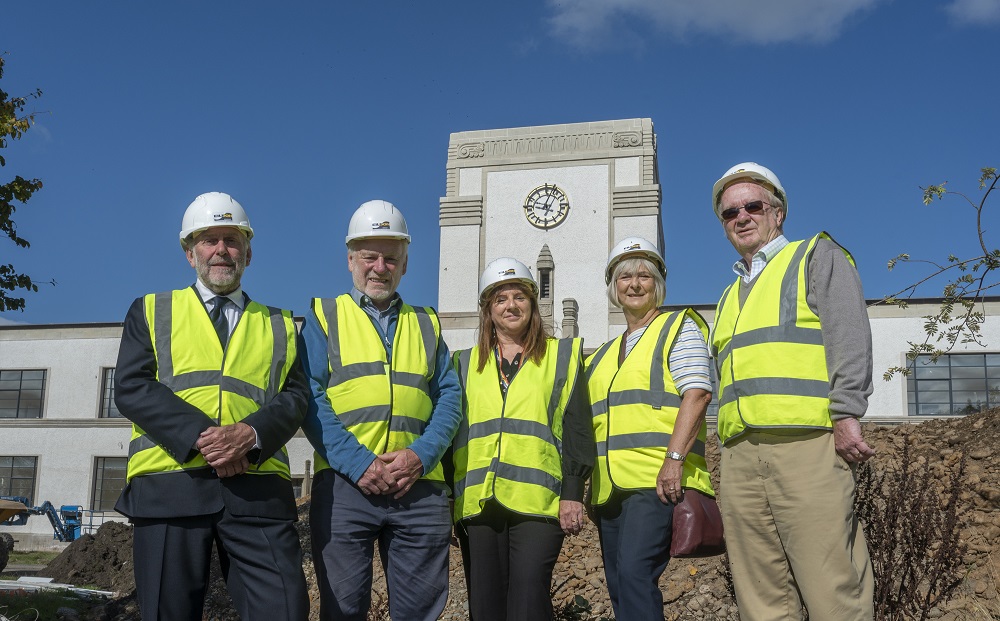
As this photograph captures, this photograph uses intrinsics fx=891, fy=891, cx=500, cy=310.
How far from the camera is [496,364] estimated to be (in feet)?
15.9

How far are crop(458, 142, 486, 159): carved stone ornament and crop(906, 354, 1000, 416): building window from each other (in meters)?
22.3

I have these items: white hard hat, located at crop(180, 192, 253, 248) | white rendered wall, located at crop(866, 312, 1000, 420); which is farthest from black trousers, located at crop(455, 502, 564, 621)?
white rendered wall, located at crop(866, 312, 1000, 420)

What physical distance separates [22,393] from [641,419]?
35324 mm

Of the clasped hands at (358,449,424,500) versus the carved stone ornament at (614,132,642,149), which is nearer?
the clasped hands at (358,449,424,500)

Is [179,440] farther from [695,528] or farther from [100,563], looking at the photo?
[100,563]

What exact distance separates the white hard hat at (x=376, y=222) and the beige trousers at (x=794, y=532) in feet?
6.85

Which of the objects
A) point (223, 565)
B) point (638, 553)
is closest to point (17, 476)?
point (223, 565)

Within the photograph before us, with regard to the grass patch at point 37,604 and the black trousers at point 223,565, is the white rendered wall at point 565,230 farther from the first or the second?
the black trousers at point 223,565

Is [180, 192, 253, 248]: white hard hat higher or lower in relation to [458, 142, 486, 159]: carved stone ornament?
lower

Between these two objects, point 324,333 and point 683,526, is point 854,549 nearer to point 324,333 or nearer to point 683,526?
point 683,526

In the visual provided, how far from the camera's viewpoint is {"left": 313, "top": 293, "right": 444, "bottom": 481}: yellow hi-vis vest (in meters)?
4.51

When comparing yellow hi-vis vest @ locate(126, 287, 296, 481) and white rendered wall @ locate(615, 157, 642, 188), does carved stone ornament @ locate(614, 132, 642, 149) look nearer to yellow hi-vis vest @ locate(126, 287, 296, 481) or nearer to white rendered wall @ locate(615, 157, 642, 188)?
white rendered wall @ locate(615, 157, 642, 188)

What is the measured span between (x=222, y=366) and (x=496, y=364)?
144cm

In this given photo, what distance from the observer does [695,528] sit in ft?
13.7
